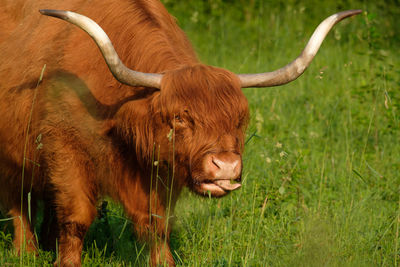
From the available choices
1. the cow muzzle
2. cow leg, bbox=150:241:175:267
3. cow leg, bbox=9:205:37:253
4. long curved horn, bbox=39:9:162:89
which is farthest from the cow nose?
cow leg, bbox=9:205:37:253

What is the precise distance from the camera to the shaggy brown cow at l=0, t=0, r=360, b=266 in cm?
376

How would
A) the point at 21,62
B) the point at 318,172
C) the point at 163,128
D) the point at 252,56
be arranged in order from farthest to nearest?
the point at 252,56 → the point at 318,172 → the point at 21,62 → the point at 163,128

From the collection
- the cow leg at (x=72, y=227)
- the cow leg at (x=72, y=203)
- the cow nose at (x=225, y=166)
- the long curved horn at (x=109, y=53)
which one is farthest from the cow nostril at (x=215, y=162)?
the cow leg at (x=72, y=227)

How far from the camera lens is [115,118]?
13.5ft

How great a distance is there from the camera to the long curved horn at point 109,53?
3.68m

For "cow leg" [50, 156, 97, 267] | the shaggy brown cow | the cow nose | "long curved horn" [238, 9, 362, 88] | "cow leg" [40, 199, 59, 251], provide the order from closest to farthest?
the cow nose, the shaggy brown cow, "long curved horn" [238, 9, 362, 88], "cow leg" [50, 156, 97, 267], "cow leg" [40, 199, 59, 251]

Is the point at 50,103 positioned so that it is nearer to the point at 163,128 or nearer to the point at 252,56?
the point at 163,128

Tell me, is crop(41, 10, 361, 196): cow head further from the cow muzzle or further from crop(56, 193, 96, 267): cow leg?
crop(56, 193, 96, 267): cow leg

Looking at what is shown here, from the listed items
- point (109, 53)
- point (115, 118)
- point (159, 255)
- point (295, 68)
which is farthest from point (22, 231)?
point (295, 68)

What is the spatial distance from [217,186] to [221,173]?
0.29 feet

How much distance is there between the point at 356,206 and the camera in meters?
4.88

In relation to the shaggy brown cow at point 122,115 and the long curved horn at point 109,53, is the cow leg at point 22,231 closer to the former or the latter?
the shaggy brown cow at point 122,115

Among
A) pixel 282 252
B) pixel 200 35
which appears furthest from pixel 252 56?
pixel 282 252

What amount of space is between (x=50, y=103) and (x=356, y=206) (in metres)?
2.25
